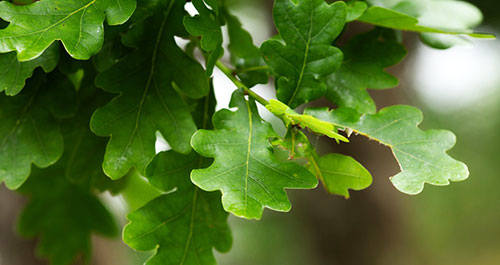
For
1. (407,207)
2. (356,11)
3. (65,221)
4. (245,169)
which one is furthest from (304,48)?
(407,207)


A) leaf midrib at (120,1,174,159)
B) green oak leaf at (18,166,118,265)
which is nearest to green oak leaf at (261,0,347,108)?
leaf midrib at (120,1,174,159)

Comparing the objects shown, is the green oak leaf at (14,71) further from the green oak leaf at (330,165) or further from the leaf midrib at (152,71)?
the green oak leaf at (330,165)

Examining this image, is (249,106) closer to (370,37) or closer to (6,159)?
(370,37)

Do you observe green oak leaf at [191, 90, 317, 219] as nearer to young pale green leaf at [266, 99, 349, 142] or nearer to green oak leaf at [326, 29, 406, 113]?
young pale green leaf at [266, 99, 349, 142]

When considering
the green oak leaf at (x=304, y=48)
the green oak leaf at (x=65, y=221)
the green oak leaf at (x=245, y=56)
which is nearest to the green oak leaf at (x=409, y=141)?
the green oak leaf at (x=304, y=48)

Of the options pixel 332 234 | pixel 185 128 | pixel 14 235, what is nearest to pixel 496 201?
pixel 332 234
